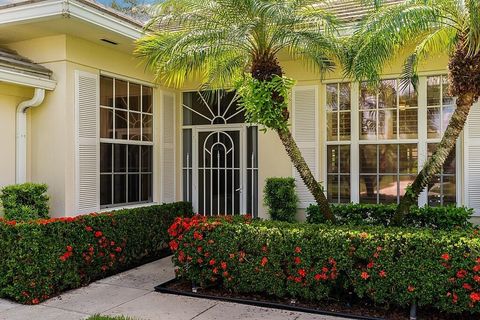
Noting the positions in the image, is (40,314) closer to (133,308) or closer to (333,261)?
(133,308)

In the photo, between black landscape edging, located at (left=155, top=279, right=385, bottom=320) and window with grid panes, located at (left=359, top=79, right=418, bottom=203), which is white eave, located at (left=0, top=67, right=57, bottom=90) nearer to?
black landscape edging, located at (left=155, top=279, right=385, bottom=320)

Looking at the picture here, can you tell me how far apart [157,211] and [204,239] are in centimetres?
239

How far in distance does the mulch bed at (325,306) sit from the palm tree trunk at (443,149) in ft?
4.55

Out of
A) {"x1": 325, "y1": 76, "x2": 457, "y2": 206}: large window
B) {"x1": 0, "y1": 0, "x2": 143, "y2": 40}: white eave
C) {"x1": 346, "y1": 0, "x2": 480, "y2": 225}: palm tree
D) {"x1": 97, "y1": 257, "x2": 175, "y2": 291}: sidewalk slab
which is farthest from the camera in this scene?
{"x1": 325, "y1": 76, "x2": 457, "y2": 206}: large window

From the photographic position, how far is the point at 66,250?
6051mm

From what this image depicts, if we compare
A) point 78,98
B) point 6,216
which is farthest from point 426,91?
point 6,216

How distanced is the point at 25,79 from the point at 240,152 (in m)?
4.33

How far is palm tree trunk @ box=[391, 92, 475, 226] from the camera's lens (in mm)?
5484

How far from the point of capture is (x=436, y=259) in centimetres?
484

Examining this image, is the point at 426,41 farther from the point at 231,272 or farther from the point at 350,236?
the point at 231,272

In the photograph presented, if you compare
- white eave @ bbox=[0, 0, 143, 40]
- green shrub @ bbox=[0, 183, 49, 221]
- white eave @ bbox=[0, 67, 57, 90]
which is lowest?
green shrub @ bbox=[0, 183, 49, 221]

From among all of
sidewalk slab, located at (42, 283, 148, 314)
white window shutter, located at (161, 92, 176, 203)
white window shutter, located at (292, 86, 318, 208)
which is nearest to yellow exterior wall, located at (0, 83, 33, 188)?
sidewalk slab, located at (42, 283, 148, 314)

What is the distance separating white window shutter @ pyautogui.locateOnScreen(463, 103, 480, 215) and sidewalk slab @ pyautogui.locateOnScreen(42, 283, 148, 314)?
216 inches

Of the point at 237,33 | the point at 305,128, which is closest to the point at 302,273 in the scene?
the point at 237,33
